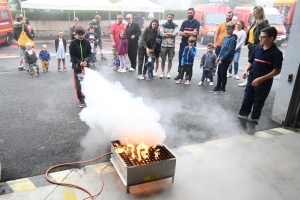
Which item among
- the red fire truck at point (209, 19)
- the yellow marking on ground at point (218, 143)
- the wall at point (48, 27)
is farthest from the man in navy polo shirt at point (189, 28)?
the wall at point (48, 27)

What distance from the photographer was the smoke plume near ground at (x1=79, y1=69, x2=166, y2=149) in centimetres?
376

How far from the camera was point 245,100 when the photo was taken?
18.5 feet

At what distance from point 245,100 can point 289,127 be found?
1194 mm

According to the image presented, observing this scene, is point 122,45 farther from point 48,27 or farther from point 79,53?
point 48,27

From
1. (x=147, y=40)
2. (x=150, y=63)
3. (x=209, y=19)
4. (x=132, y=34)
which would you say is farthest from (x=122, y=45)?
(x=209, y=19)

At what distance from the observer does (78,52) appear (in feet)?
19.7

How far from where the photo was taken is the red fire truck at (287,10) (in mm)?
22906

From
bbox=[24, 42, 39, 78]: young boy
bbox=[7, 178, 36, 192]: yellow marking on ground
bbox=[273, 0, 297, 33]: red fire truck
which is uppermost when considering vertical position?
bbox=[273, 0, 297, 33]: red fire truck

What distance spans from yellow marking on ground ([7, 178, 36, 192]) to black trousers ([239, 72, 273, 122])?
4329 millimetres

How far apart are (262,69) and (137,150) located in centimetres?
302

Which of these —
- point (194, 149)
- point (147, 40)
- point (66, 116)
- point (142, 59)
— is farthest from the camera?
point (142, 59)

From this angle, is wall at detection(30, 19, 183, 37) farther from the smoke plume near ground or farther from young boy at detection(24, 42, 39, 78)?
the smoke plume near ground

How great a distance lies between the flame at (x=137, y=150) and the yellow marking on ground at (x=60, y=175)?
829 millimetres

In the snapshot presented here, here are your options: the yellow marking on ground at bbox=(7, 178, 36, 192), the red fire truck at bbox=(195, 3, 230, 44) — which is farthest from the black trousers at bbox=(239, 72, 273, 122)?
the red fire truck at bbox=(195, 3, 230, 44)
